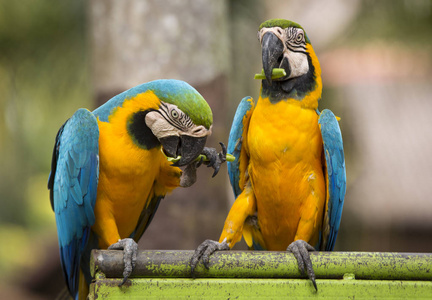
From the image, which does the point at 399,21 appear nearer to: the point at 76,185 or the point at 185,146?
the point at 185,146

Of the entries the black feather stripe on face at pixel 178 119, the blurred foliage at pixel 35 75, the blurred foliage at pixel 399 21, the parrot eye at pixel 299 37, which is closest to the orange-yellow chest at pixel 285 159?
the parrot eye at pixel 299 37

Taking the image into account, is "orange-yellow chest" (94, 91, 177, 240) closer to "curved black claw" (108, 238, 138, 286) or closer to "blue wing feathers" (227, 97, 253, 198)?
"blue wing feathers" (227, 97, 253, 198)

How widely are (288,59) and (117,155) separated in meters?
1.01

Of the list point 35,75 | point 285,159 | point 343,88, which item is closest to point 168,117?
point 285,159

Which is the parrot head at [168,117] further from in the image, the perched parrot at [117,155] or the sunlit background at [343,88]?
the sunlit background at [343,88]

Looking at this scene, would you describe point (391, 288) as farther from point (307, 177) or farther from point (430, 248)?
point (430, 248)

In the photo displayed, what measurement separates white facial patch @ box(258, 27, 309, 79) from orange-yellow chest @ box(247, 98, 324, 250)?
0.18 metres

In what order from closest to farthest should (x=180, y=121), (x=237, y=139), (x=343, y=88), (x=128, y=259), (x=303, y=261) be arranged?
(x=128, y=259) → (x=303, y=261) → (x=180, y=121) → (x=237, y=139) → (x=343, y=88)

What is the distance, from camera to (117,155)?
2730mm

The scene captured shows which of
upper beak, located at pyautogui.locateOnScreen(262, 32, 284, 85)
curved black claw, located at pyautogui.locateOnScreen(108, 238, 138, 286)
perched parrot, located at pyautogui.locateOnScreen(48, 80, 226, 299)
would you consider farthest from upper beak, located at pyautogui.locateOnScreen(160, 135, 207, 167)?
curved black claw, located at pyautogui.locateOnScreen(108, 238, 138, 286)

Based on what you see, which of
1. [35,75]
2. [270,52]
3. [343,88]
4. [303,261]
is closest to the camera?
[303,261]

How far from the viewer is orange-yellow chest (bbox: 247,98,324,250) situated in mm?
2793

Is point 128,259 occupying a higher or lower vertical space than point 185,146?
lower

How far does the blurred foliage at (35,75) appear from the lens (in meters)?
6.75
